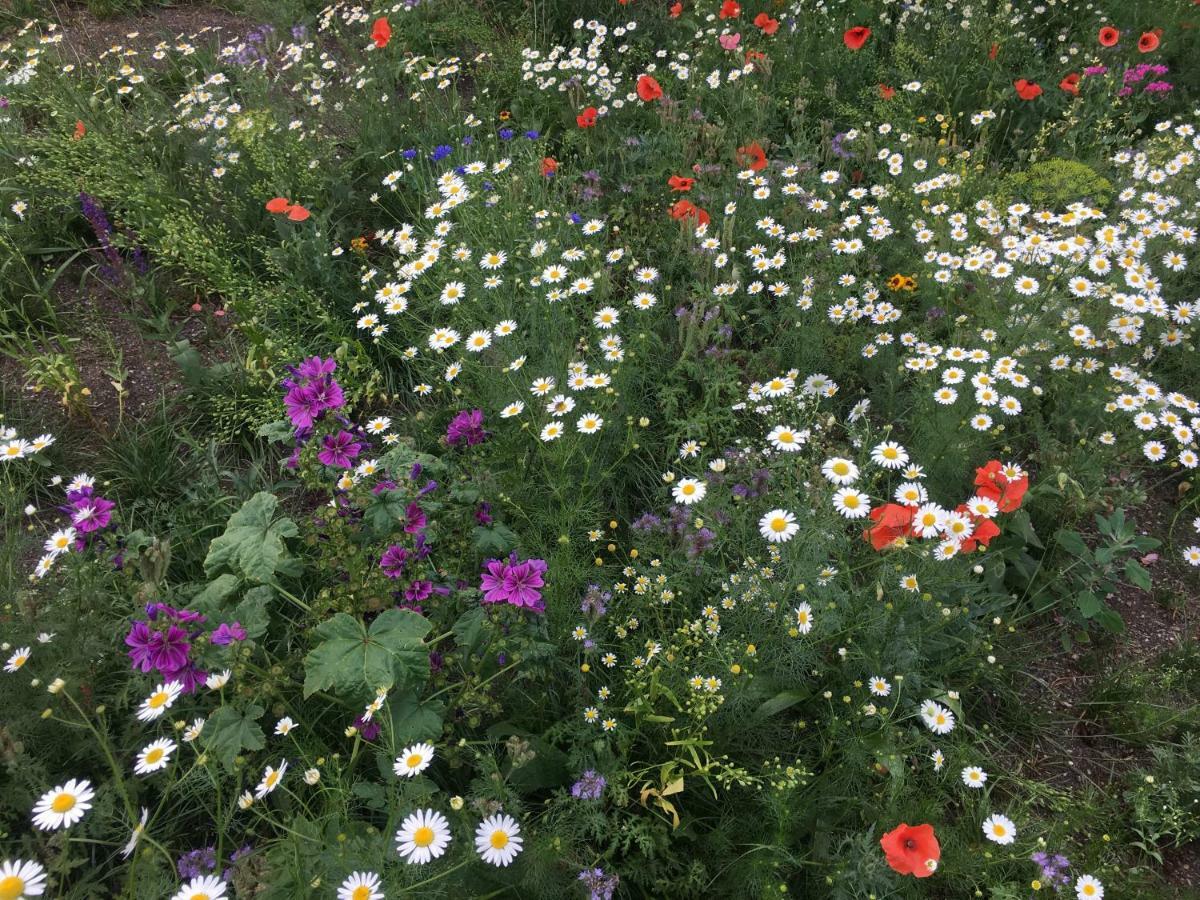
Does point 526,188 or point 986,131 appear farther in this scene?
point 986,131

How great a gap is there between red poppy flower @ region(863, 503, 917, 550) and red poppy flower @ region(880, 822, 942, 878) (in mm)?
664

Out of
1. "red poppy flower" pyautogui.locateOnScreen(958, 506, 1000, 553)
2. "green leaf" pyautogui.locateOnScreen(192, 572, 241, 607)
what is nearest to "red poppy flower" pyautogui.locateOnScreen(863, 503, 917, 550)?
"red poppy flower" pyautogui.locateOnScreen(958, 506, 1000, 553)

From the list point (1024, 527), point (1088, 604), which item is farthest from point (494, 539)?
point (1088, 604)

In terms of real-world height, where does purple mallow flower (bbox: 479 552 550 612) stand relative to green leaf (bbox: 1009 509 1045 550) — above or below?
above

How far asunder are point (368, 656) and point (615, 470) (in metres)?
1.16

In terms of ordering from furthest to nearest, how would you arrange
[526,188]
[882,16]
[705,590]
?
[882,16], [526,188], [705,590]

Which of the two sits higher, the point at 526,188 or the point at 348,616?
the point at 526,188

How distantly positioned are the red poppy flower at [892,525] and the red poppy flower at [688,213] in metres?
1.66

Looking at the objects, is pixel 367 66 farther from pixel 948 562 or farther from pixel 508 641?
pixel 948 562

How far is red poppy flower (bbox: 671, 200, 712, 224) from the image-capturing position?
10.2ft

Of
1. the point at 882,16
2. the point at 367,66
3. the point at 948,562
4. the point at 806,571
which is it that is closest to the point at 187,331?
the point at 367,66

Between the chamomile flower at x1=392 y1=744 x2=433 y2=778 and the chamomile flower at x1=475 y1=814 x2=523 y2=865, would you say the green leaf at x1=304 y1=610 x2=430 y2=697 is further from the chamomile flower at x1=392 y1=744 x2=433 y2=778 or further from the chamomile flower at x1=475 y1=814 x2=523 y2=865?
the chamomile flower at x1=475 y1=814 x2=523 y2=865

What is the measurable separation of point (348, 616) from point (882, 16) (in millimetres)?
4383

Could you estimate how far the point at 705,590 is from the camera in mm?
2254
